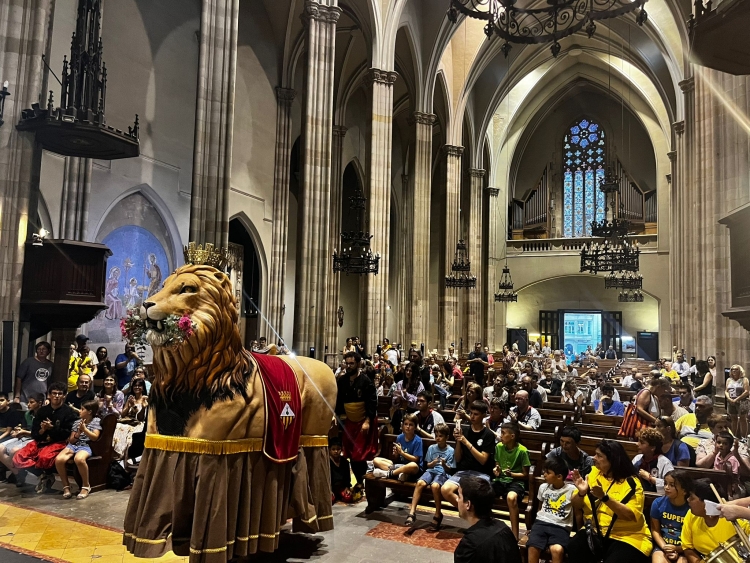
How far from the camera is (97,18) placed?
27.4 feet

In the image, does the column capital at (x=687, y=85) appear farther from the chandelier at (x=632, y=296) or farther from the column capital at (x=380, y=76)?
the chandelier at (x=632, y=296)

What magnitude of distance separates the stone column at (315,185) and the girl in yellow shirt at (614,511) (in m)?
10.1

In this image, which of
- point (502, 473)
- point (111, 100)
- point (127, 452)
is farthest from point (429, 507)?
point (111, 100)

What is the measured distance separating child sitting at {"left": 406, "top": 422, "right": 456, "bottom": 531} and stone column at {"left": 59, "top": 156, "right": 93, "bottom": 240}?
9.37 meters

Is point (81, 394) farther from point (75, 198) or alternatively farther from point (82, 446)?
point (75, 198)

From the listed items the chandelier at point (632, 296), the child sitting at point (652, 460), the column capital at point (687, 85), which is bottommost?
the child sitting at point (652, 460)

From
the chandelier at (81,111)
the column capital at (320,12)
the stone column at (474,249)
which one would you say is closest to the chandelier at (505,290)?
the stone column at (474,249)

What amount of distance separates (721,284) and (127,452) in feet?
30.2

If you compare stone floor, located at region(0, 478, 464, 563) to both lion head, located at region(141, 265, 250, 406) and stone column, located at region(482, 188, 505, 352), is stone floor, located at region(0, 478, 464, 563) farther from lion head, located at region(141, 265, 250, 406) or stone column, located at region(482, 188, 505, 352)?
stone column, located at region(482, 188, 505, 352)

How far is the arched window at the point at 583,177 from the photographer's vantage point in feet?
101

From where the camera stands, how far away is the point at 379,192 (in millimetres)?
16891

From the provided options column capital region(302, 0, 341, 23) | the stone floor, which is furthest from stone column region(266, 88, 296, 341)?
the stone floor

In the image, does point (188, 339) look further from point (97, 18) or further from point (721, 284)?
point (721, 284)

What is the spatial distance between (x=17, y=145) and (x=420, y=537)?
7.32 metres
